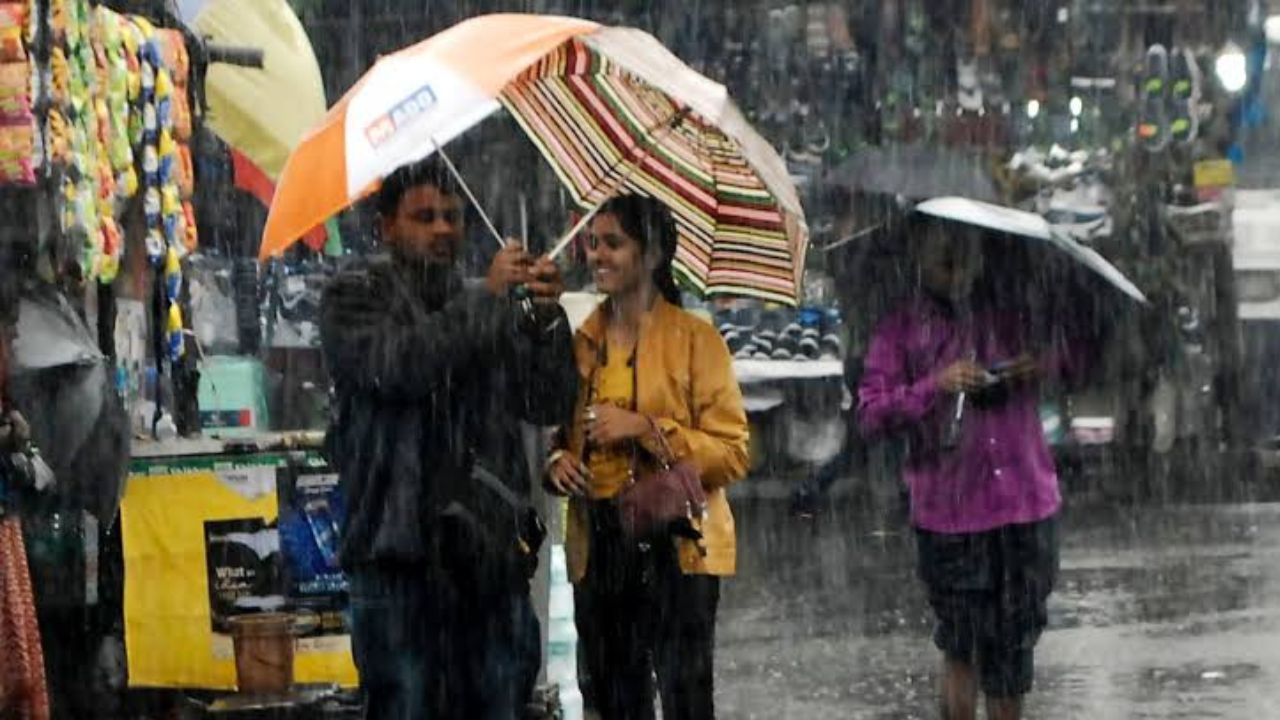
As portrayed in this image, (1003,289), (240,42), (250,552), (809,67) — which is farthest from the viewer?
(809,67)

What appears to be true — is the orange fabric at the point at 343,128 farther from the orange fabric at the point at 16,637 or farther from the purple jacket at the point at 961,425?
the purple jacket at the point at 961,425

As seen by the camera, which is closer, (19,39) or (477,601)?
(477,601)

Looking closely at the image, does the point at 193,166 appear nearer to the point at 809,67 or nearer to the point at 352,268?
the point at 352,268

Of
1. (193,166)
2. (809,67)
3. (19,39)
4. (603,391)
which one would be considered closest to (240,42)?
(193,166)

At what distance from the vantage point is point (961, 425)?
26.0 ft

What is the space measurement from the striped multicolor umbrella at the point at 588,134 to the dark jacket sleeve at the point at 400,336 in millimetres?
239

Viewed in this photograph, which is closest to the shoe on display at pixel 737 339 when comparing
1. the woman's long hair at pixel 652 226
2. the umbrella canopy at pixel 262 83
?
the umbrella canopy at pixel 262 83

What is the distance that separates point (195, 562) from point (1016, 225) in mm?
3046

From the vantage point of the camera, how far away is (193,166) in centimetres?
953

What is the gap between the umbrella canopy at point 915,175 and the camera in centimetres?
813

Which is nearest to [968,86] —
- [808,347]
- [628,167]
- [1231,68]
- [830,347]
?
[1231,68]

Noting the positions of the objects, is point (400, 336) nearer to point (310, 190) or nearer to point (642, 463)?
point (310, 190)

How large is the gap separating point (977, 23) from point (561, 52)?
1628cm

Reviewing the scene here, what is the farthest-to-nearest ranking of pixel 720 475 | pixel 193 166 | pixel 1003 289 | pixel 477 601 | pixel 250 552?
pixel 193 166 → pixel 250 552 → pixel 1003 289 → pixel 720 475 → pixel 477 601
